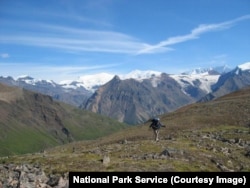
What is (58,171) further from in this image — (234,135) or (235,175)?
(234,135)

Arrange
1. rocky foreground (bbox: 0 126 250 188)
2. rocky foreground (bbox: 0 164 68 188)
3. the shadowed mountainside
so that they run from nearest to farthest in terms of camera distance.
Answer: rocky foreground (bbox: 0 164 68 188) → rocky foreground (bbox: 0 126 250 188) → the shadowed mountainside

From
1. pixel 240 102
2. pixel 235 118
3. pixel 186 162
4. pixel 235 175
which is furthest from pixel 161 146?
pixel 240 102

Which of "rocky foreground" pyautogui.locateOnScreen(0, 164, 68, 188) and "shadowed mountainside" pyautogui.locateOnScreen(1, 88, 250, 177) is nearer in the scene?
"rocky foreground" pyautogui.locateOnScreen(0, 164, 68, 188)

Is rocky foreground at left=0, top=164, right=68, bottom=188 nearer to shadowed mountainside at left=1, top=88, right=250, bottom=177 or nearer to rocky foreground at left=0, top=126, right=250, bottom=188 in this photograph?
rocky foreground at left=0, top=126, right=250, bottom=188

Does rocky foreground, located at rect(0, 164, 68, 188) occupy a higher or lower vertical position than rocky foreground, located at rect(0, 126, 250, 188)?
lower
